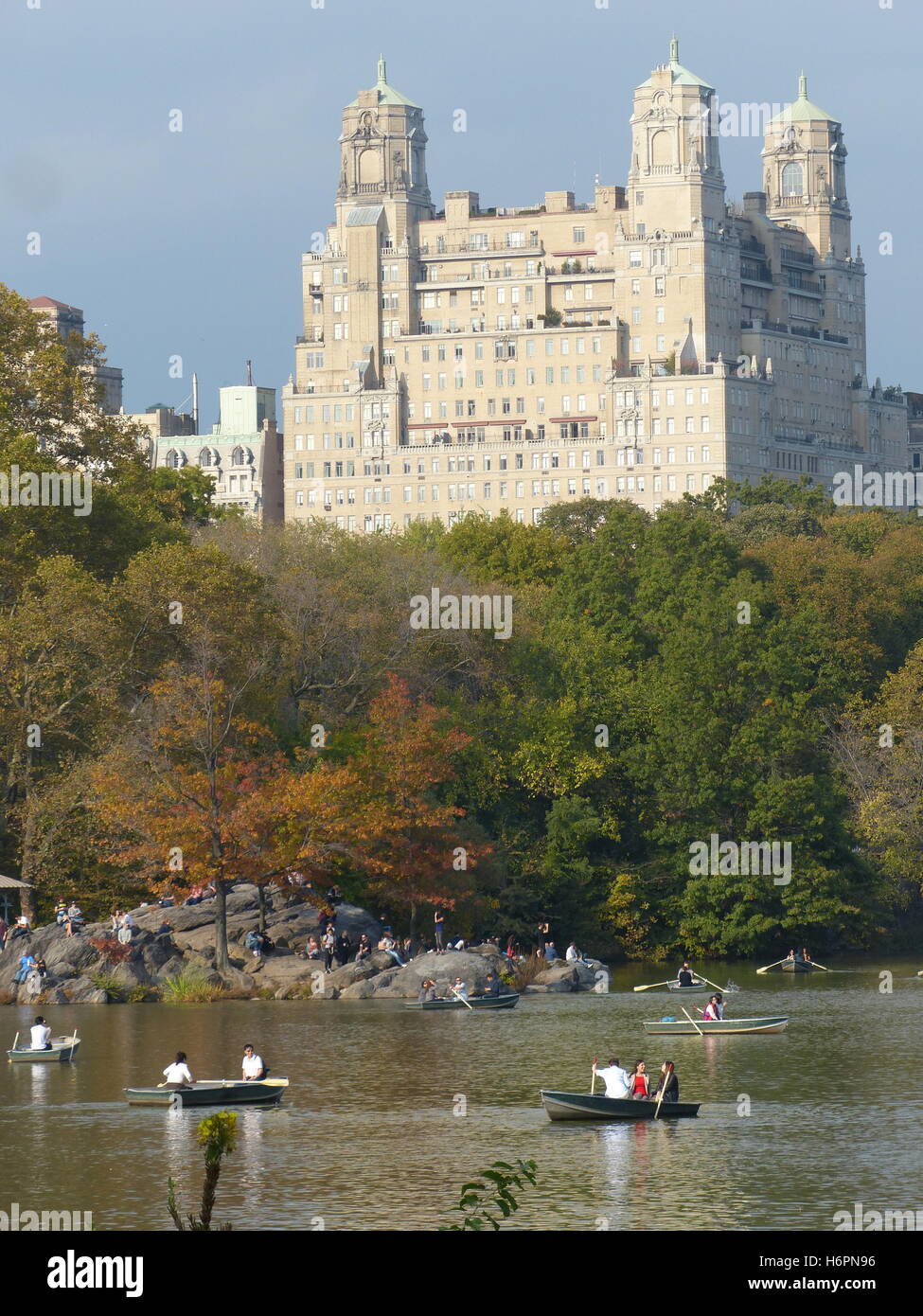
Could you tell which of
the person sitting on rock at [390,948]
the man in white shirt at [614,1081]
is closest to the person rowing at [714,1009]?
the person sitting on rock at [390,948]

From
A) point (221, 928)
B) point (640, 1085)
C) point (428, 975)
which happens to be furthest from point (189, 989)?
point (640, 1085)

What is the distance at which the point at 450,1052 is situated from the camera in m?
53.9

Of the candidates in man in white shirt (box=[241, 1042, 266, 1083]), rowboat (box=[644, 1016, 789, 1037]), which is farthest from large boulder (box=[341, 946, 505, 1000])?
man in white shirt (box=[241, 1042, 266, 1083])

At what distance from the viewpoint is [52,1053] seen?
51719mm

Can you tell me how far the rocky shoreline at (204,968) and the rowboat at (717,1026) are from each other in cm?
969

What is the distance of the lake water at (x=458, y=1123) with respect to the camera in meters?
34.9

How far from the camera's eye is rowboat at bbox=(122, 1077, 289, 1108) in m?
44.1

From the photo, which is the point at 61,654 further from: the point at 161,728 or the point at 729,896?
the point at 729,896

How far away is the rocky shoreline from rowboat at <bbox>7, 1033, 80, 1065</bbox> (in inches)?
552

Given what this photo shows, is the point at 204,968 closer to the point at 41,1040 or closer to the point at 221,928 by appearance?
the point at 221,928

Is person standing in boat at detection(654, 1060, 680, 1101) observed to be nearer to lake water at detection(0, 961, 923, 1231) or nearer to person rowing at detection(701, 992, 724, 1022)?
lake water at detection(0, 961, 923, 1231)

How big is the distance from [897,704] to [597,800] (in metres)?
13.5

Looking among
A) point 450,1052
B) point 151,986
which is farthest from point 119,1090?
point 151,986

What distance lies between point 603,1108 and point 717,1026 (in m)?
16.4
